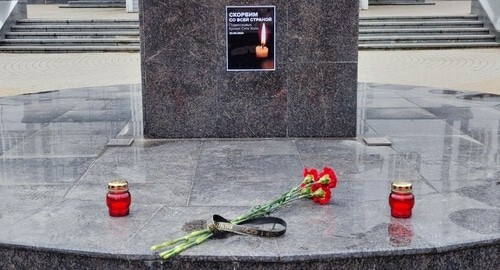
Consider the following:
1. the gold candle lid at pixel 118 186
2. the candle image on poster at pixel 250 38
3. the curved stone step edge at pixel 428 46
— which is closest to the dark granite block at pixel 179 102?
the candle image on poster at pixel 250 38

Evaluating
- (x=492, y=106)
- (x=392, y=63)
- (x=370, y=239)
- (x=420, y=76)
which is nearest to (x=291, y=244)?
(x=370, y=239)

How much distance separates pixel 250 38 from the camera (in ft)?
26.6

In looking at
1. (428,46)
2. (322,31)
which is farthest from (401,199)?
(428,46)

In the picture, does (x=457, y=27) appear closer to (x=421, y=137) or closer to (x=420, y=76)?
(x=420, y=76)

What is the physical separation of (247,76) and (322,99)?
92cm

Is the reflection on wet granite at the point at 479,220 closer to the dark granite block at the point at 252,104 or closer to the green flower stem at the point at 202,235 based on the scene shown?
the green flower stem at the point at 202,235

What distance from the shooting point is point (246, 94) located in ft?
27.2

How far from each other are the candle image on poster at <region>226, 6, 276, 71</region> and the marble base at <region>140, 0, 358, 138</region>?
69 millimetres

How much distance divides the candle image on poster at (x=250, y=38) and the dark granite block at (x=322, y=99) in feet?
1.18

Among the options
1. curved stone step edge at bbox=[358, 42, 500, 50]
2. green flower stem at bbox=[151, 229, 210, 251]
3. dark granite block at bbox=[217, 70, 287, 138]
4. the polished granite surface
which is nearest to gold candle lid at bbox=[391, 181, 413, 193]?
the polished granite surface

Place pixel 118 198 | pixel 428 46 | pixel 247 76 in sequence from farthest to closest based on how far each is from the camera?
pixel 428 46 < pixel 247 76 < pixel 118 198

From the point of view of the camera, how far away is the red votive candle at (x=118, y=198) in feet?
16.8

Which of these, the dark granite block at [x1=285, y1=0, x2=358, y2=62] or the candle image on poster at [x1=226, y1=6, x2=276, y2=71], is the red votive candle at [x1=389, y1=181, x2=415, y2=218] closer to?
the dark granite block at [x1=285, y1=0, x2=358, y2=62]

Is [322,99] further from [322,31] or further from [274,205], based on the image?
[274,205]
